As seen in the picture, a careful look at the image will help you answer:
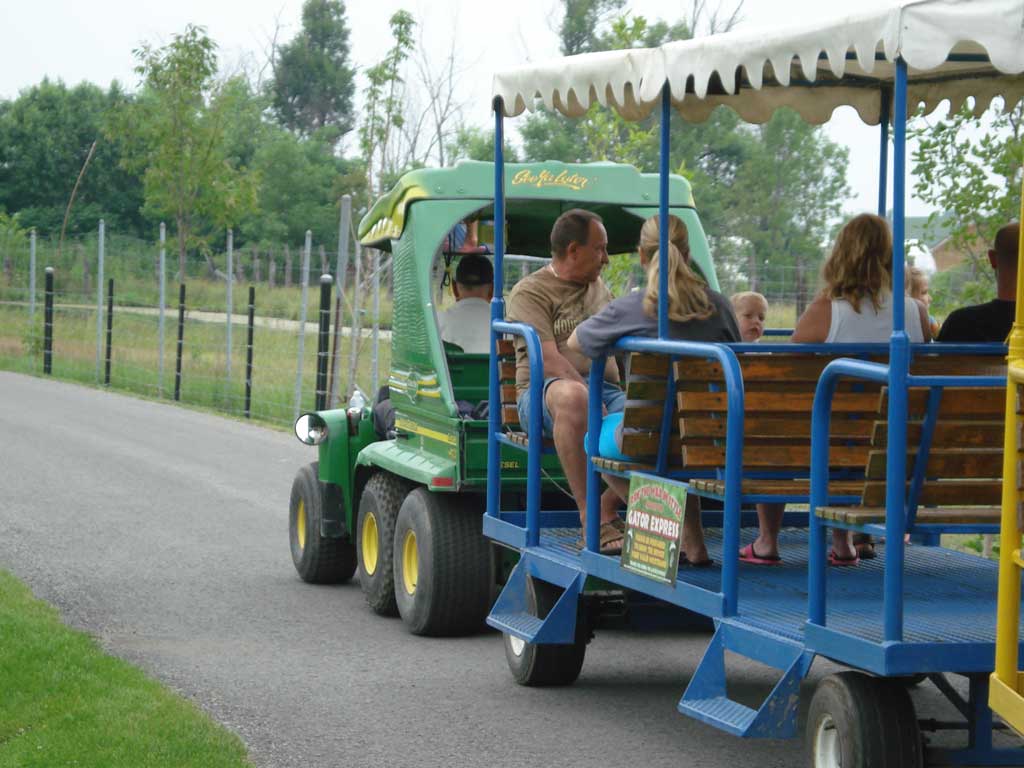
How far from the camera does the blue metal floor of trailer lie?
534 centimetres

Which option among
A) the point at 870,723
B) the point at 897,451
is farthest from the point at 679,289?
the point at 870,723

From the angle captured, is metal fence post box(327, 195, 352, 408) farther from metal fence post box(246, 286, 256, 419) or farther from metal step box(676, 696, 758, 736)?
metal step box(676, 696, 758, 736)

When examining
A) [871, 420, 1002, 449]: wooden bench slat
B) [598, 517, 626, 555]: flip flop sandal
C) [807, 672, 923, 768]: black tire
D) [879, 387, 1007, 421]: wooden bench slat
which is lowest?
[807, 672, 923, 768]: black tire

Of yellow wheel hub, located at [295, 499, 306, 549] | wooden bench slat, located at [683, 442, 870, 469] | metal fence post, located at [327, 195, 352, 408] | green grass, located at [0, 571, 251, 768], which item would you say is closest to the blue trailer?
wooden bench slat, located at [683, 442, 870, 469]

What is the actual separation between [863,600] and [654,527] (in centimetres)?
82

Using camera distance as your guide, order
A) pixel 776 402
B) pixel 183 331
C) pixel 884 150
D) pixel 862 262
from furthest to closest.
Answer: pixel 183 331 → pixel 884 150 → pixel 862 262 → pixel 776 402

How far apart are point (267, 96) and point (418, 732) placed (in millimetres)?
70472

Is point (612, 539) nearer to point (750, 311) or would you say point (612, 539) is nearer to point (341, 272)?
point (750, 311)

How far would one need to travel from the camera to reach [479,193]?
10047 millimetres

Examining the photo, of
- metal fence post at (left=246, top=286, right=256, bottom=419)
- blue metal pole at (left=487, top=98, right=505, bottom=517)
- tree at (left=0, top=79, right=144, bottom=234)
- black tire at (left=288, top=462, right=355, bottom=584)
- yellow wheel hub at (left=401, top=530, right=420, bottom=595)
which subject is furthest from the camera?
tree at (left=0, top=79, right=144, bottom=234)

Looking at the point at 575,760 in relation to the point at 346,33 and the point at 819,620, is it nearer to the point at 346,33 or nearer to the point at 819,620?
the point at 819,620

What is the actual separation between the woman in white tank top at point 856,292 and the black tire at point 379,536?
350 cm

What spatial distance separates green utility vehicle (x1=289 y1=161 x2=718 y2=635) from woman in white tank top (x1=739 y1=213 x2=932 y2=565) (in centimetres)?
196

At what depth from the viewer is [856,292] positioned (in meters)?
6.97
